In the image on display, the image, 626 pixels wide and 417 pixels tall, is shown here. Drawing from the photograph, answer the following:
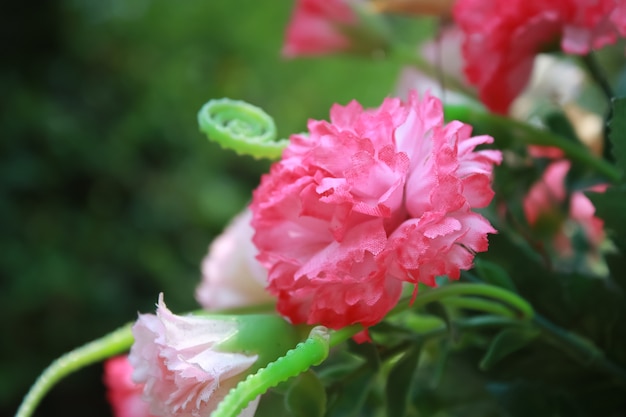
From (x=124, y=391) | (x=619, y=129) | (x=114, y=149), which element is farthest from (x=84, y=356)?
(x=114, y=149)

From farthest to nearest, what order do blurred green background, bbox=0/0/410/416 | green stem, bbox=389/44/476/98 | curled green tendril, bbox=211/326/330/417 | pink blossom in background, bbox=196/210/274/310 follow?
blurred green background, bbox=0/0/410/416 < green stem, bbox=389/44/476/98 < pink blossom in background, bbox=196/210/274/310 < curled green tendril, bbox=211/326/330/417

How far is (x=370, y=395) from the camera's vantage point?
0.83ft

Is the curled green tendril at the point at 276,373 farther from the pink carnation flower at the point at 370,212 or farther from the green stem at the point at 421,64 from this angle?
the green stem at the point at 421,64

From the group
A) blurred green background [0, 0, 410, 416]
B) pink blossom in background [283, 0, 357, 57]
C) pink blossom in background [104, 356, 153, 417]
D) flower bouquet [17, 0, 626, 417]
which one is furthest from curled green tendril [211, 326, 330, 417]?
blurred green background [0, 0, 410, 416]

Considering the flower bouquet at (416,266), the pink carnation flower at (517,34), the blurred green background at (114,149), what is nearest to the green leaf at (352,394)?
the flower bouquet at (416,266)

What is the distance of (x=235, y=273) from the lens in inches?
10.4

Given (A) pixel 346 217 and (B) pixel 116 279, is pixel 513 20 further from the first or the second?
(B) pixel 116 279

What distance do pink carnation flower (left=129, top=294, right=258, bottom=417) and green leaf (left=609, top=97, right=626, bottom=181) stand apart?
11 centimetres

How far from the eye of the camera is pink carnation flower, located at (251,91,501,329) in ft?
0.55

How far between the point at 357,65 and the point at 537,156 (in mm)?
988

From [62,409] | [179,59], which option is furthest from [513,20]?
[62,409]

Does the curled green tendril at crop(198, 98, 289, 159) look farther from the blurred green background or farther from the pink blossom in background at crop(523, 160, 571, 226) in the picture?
the blurred green background

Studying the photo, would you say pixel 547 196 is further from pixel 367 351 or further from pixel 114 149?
pixel 114 149

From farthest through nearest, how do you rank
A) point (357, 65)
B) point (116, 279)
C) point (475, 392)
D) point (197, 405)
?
point (357, 65) → point (116, 279) → point (475, 392) → point (197, 405)
